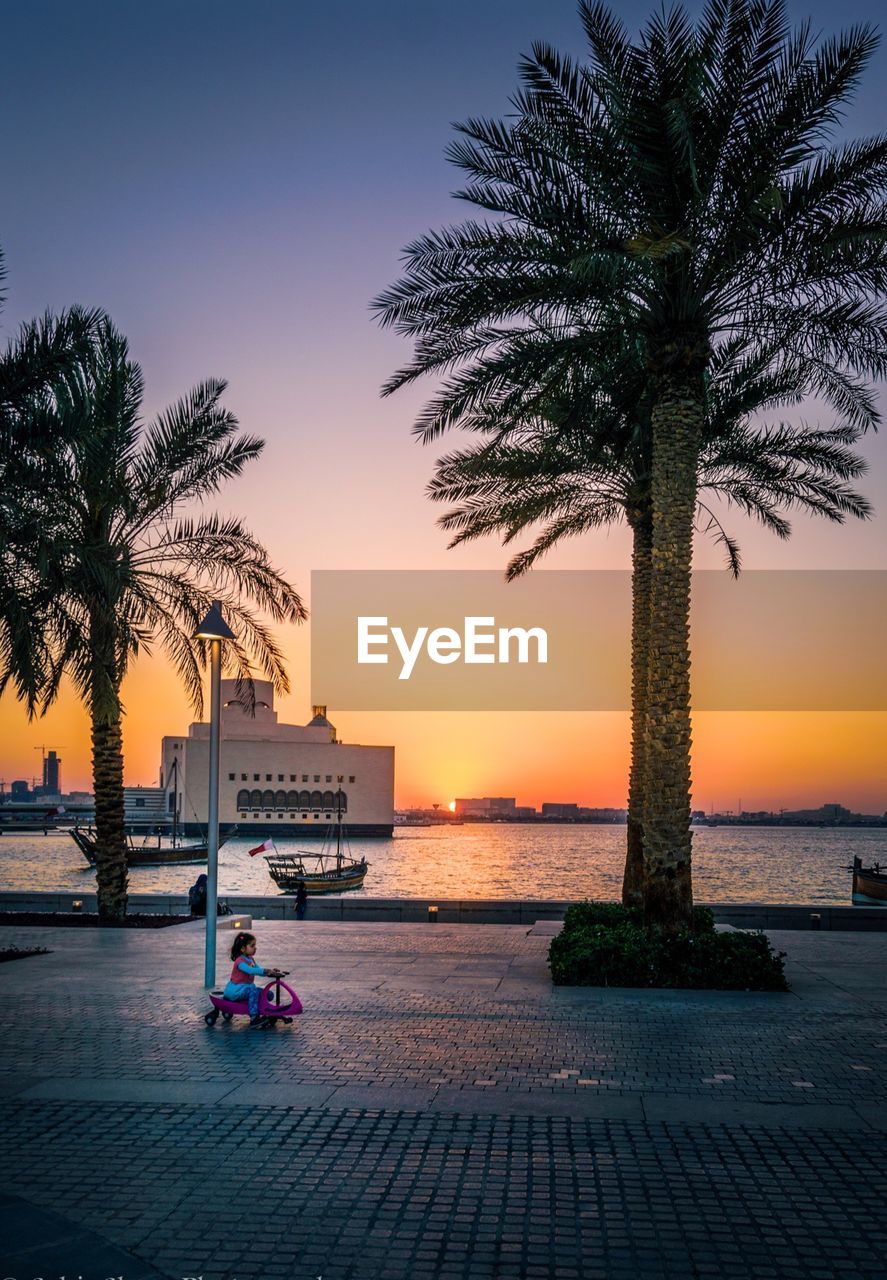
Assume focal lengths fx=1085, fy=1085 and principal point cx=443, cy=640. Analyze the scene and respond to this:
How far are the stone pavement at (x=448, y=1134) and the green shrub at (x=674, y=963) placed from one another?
361 mm

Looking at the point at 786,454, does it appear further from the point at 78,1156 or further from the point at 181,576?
the point at 78,1156

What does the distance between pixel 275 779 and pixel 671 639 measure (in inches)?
4004

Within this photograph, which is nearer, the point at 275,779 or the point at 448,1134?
the point at 448,1134

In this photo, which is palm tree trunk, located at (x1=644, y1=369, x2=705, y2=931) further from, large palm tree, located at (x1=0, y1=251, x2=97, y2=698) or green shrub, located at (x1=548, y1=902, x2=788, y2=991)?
large palm tree, located at (x1=0, y1=251, x2=97, y2=698)

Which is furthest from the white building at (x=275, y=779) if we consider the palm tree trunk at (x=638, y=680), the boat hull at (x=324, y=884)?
the palm tree trunk at (x=638, y=680)

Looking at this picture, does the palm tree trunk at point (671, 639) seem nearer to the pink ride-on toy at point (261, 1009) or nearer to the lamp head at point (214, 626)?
the pink ride-on toy at point (261, 1009)

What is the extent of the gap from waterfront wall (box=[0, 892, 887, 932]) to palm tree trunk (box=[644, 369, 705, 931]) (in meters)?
7.82

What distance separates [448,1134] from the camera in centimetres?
686

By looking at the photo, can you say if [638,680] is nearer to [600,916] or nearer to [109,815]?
[600,916]

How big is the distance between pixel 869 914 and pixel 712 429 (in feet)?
31.5

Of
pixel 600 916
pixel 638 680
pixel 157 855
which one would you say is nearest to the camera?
pixel 600 916

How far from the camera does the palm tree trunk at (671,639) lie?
532 inches

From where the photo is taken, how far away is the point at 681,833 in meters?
13.6

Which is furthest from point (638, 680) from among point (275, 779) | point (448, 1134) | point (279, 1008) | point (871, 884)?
point (275, 779)
